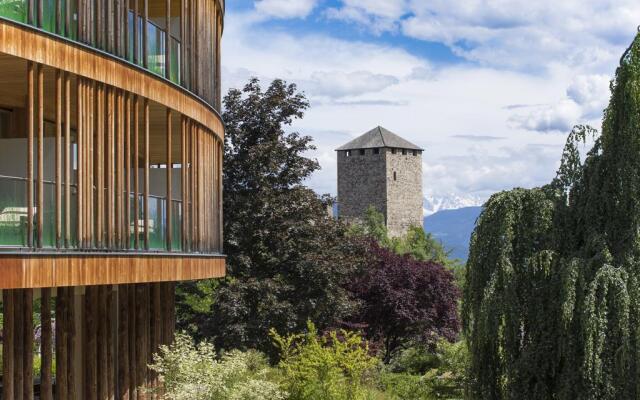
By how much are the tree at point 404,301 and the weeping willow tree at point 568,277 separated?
14851 millimetres

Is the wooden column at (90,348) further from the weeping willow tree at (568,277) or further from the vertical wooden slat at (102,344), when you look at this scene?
the weeping willow tree at (568,277)

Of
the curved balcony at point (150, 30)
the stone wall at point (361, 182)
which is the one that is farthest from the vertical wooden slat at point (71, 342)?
the stone wall at point (361, 182)

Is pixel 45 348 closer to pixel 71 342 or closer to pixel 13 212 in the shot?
pixel 71 342

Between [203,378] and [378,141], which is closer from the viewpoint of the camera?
[203,378]

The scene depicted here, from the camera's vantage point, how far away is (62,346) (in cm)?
1452

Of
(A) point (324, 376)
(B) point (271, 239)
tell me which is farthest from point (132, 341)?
(B) point (271, 239)

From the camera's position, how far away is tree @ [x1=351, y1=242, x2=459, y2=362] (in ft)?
107

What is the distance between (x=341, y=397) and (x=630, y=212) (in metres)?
7.29

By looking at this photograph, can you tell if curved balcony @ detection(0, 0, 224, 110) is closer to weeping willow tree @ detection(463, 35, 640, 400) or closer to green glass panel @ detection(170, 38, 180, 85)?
green glass panel @ detection(170, 38, 180, 85)

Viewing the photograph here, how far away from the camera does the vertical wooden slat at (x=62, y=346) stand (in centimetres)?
1434

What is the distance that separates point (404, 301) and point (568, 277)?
57.5ft

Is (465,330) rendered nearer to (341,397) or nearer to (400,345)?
(341,397)

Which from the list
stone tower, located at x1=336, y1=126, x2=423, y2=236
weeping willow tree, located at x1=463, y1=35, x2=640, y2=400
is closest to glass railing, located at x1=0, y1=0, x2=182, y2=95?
weeping willow tree, located at x1=463, y1=35, x2=640, y2=400

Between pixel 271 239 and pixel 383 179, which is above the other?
pixel 383 179
